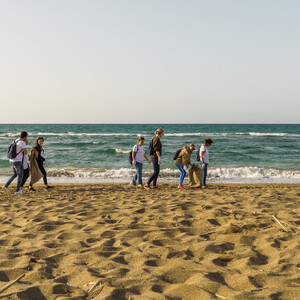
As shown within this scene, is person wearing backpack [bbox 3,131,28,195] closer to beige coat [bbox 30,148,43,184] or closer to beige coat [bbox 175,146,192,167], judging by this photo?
beige coat [bbox 30,148,43,184]

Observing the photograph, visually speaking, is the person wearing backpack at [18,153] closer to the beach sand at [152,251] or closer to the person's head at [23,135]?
the person's head at [23,135]

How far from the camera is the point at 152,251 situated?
12.1 feet

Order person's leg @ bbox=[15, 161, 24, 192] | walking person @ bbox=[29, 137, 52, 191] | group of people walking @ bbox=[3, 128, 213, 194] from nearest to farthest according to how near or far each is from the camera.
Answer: group of people walking @ bbox=[3, 128, 213, 194] → person's leg @ bbox=[15, 161, 24, 192] → walking person @ bbox=[29, 137, 52, 191]

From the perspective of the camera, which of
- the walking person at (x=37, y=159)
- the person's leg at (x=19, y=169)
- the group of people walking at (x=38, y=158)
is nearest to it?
the group of people walking at (x=38, y=158)

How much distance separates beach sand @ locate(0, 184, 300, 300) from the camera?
276 cm

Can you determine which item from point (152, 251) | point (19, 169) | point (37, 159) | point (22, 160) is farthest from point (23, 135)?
point (152, 251)

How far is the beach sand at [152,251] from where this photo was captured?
2760mm

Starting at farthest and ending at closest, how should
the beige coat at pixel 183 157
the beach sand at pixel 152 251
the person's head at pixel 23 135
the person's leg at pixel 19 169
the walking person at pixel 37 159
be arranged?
1. the beige coat at pixel 183 157
2. the walking person at pixel 37 159
3. the person's leg at pixel 19 169
4. the person's head at pixel 23 135
5. the beach sand at pixel 152 251

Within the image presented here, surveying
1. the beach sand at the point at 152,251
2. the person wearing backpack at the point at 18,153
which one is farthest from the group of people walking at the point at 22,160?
the beach sand at the point at 152,251

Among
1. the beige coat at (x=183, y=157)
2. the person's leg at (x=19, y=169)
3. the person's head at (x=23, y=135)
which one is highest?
the person's head at (x=23, y=135)

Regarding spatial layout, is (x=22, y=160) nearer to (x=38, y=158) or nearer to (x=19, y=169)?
(x=19, y=169)

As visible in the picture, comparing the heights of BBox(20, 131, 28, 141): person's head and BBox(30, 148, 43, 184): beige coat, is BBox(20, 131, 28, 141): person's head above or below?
above

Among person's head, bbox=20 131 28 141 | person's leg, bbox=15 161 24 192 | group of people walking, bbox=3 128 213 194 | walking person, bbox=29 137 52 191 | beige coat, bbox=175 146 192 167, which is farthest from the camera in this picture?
beige coat, bbox=175 146 192 167

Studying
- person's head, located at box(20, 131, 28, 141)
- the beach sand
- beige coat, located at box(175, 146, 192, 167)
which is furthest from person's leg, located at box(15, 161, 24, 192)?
beige coat, located at box(175, 146, 192, 167)
